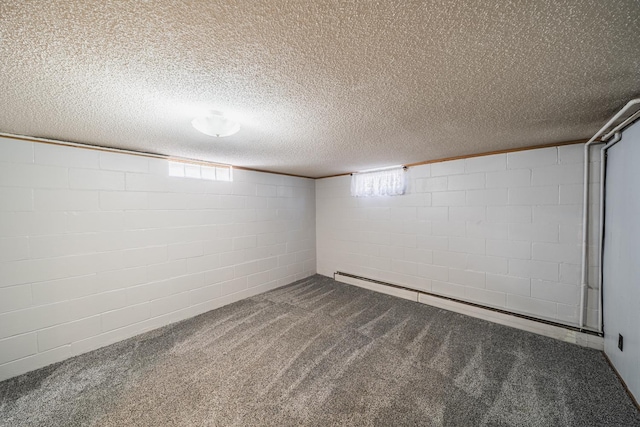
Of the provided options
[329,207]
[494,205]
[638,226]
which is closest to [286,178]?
[329,207]

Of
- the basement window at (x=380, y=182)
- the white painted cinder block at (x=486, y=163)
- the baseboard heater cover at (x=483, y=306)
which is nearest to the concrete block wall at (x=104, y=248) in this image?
the basement window at (x=380, y=182)

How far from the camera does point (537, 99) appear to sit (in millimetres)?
1399

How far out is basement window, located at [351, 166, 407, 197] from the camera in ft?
11.4

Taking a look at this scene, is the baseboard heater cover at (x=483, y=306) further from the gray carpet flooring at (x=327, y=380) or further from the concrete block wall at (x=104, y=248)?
the concrete block wall at (x=104, y=248)

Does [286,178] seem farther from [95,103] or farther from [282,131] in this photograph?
[95,103]

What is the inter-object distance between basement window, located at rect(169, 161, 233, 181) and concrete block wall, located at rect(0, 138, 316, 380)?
0.25ft

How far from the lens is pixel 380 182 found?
368 centimetres

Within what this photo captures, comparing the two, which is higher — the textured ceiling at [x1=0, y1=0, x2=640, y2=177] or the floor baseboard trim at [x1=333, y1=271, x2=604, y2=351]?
the textured ceiling at [x1=0, y1=0, x2=640, y2=177]

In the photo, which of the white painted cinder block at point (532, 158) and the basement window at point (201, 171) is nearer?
the white painted cinder block at point (532, 158)

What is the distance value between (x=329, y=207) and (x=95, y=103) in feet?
11.4

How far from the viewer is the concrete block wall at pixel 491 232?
7.72ft

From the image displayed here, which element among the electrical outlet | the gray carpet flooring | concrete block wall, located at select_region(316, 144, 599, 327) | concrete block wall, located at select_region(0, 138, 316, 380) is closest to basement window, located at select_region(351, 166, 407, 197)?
concrete block wall, located at select_region(316, 144, 599, 327)

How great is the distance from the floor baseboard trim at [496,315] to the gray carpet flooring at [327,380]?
0.11 m

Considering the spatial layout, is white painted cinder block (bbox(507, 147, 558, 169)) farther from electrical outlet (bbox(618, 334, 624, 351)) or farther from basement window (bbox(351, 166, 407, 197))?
electrical outlet (bbox(618, 334, 624, 351))
